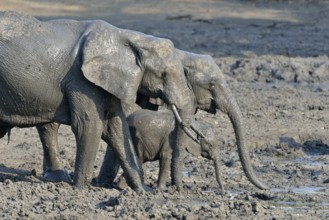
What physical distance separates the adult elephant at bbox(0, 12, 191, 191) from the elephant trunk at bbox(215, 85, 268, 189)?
1.12m

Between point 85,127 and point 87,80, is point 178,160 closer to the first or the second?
point 85,127

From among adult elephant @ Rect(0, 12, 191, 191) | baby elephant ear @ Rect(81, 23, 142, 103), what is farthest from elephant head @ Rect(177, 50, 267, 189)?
baby elephant ear @ Rect(81, 23, 142, 103)

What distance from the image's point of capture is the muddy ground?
483 inches

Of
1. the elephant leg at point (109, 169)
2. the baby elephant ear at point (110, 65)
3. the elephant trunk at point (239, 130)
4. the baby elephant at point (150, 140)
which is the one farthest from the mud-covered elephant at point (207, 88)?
the baby elephant ear at point (110, 65)

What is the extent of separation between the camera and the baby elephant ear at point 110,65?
42.1 ft

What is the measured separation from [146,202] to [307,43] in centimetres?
1367

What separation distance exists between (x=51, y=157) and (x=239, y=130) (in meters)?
1.96

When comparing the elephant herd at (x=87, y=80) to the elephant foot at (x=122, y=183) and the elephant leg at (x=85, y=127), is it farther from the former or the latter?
the elephant foot at (x=122, y=183)

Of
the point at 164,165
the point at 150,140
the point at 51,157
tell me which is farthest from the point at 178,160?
the point at 51,157

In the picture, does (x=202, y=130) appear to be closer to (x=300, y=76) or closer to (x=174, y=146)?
(x=174, y=146)

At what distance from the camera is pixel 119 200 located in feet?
40.2

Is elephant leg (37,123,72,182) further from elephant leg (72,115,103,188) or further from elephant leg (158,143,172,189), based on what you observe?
elephant leg (158,143,172,189)

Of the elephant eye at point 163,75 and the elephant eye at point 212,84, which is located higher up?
the elephant eye at point 212,84

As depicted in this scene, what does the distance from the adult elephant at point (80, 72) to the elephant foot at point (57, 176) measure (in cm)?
93
